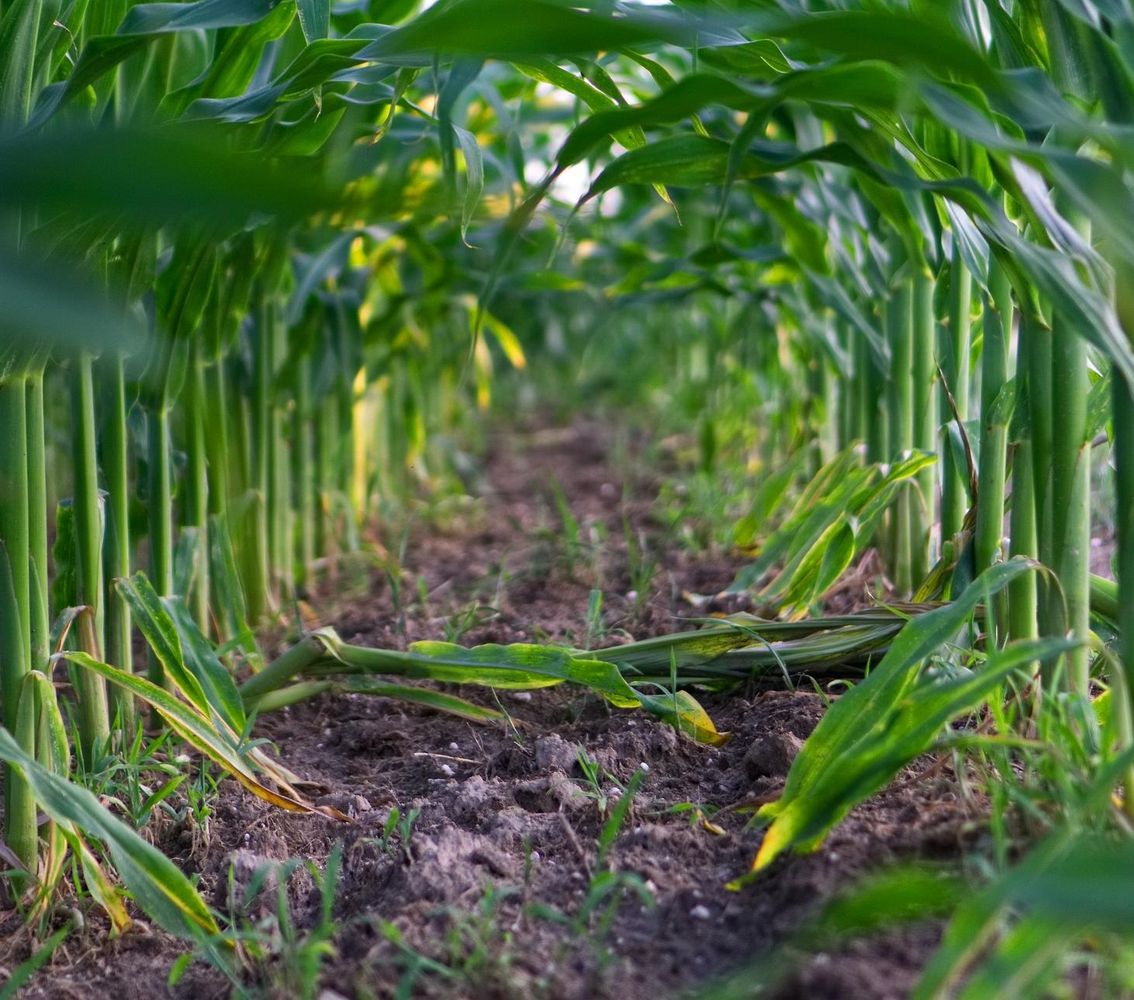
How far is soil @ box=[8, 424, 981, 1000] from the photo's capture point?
75 cm

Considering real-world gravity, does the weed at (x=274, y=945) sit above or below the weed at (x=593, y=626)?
below

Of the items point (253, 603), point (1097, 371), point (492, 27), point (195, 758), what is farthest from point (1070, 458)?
point (253, 603)

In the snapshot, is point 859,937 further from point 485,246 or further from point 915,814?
point 485,246

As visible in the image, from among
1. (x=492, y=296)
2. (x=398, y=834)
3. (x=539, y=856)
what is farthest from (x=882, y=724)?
(x=492, y=296)

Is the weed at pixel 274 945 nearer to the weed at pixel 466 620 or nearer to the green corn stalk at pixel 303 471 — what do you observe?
the weed at pixel 466 620

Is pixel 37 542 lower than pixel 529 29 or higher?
lower

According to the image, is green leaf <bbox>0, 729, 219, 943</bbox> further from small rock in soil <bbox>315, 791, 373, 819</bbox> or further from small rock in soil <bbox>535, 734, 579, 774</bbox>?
small rock in soil <bbox>535, 734, 579, 774</bbox>

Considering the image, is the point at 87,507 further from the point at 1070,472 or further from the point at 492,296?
the point at 1070,472

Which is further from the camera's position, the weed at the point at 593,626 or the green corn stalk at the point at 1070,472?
the weed at the point at 593,626

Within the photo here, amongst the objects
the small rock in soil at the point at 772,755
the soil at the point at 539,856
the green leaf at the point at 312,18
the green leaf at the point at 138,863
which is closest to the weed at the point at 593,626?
the soil at the point at 539,856

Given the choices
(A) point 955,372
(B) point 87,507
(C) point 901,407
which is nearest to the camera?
(B) point 87,507

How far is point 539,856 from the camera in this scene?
0.95m

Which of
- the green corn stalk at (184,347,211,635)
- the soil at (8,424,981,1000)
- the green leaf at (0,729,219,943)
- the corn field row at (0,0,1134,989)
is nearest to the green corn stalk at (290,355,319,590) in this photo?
the corn field row at (0,0,1134,989)

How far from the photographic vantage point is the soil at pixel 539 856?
0.75 metres
